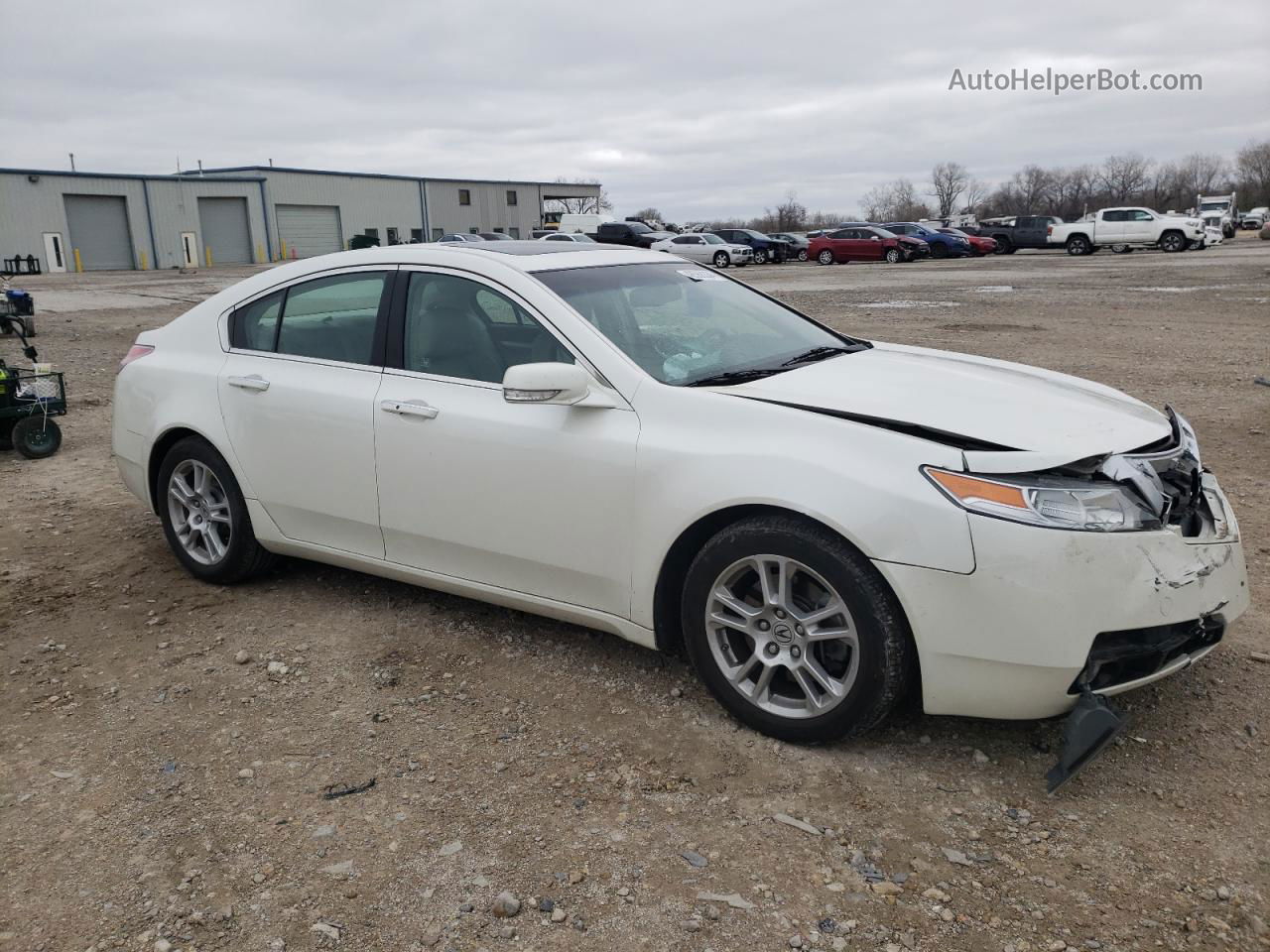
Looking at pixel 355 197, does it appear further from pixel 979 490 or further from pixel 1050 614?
pixel 1050 614

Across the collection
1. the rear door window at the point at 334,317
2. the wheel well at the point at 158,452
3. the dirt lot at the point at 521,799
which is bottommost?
the dirt lot at the point at 521,799

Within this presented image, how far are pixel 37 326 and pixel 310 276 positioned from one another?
653 inches

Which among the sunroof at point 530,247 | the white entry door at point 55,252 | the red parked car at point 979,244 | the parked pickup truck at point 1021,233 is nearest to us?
the sunroof at point 530,247

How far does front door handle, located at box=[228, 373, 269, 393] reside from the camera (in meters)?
4.59

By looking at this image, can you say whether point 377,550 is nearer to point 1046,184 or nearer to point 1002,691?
point 1002,691

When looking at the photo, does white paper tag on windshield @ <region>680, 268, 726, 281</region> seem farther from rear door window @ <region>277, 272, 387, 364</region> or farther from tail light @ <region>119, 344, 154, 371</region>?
tail light @ <region>119, 344, 154, 371</region>

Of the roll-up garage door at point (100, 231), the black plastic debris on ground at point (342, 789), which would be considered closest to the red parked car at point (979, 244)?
the roll-up garage door at point (100, 231)

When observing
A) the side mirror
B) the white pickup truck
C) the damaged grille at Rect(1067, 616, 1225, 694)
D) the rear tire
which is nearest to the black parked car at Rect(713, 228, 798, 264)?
the white pickup truck

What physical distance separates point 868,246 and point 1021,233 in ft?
24.0

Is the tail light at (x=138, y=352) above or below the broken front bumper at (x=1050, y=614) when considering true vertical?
above

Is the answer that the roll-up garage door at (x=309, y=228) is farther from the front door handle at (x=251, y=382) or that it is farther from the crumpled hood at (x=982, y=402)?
the crumpled hood at (x=982, y=402)

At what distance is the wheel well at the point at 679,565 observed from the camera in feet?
11.0

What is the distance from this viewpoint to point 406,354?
4238mm

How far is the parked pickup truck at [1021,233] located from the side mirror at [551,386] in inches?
1662
